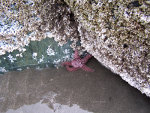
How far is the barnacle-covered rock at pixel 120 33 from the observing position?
1590 mm

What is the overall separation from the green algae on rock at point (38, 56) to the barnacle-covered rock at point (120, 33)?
475 millimetres

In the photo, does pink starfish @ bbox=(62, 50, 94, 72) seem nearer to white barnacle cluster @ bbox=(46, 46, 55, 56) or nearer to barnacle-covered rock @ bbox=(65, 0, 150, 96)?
white barnacle cluster @ bbox=(46, 46, 55, 56)

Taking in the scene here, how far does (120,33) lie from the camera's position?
1796mm

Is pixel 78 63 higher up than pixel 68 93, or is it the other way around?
pixel 78 63

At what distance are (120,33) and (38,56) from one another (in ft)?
4.18

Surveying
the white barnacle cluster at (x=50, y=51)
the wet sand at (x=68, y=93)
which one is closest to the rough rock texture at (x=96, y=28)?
the white barnacle cluster at (x=50, y=51)

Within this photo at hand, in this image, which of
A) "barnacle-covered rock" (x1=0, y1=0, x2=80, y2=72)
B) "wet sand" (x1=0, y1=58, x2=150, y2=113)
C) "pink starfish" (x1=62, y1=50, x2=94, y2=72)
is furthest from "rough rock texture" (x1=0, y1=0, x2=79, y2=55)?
"wet sand" (x1=0, y1=58, x2=150, y2=113)

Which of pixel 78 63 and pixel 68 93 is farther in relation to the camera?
pixel 78 63

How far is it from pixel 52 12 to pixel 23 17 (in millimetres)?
354

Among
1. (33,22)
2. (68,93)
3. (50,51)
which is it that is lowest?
(68,93)

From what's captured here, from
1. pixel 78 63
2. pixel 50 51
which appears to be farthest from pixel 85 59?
pixel 50 51

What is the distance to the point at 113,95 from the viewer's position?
2.34 metres

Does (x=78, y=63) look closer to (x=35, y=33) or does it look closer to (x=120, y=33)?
(x=35, y=33)

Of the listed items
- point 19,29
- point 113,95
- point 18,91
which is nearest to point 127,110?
point 113,95
